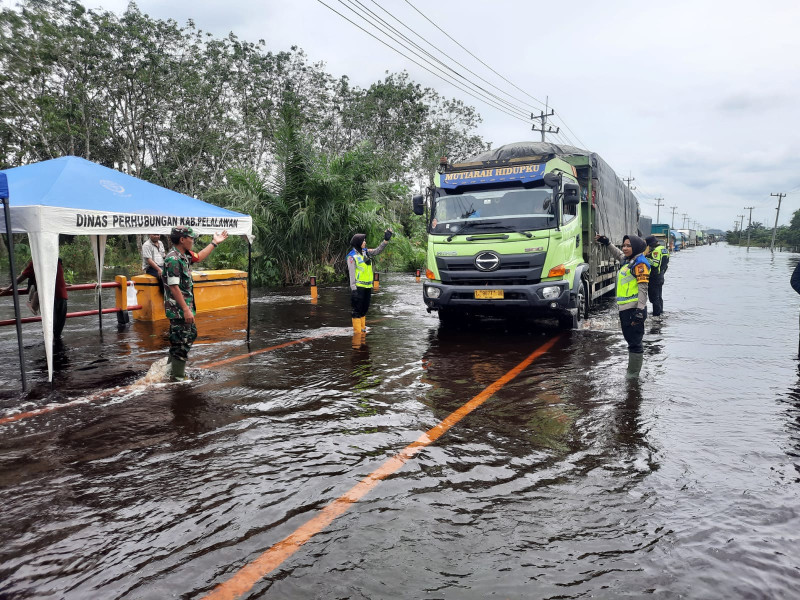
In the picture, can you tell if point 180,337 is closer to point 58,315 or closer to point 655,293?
point 58,315

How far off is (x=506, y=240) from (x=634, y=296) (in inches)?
101

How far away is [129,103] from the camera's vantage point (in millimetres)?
29422

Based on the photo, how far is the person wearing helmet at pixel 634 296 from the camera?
22.0 feet

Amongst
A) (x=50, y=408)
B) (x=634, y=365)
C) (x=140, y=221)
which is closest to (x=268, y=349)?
(x=140, y=221)

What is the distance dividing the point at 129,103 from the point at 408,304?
23290 mm

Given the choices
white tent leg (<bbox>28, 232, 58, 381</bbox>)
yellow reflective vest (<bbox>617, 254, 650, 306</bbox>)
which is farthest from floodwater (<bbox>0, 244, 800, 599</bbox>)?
yellow reflective vest (<bbox>617, 254, 650, 306</bbox>)

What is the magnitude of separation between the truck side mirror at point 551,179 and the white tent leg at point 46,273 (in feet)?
23.2

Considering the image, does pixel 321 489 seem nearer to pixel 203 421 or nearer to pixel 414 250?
pixel 203 421

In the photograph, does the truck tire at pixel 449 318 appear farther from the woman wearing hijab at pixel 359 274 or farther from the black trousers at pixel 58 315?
the black trousers at pixel 58 315

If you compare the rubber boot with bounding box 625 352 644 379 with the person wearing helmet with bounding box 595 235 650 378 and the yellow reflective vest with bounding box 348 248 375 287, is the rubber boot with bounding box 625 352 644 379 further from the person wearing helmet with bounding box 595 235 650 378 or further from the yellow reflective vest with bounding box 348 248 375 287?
the yellow reflective vest with bounding box 348 248 375 287

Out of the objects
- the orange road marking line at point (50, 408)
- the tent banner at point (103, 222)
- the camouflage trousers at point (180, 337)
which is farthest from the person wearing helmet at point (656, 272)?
the orange road marking line at point (50, 408)

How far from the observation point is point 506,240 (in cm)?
886

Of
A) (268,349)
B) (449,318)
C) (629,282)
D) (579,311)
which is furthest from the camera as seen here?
(449,318)

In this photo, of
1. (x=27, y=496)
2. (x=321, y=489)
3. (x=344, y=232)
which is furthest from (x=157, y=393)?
(x=344, y=232)
